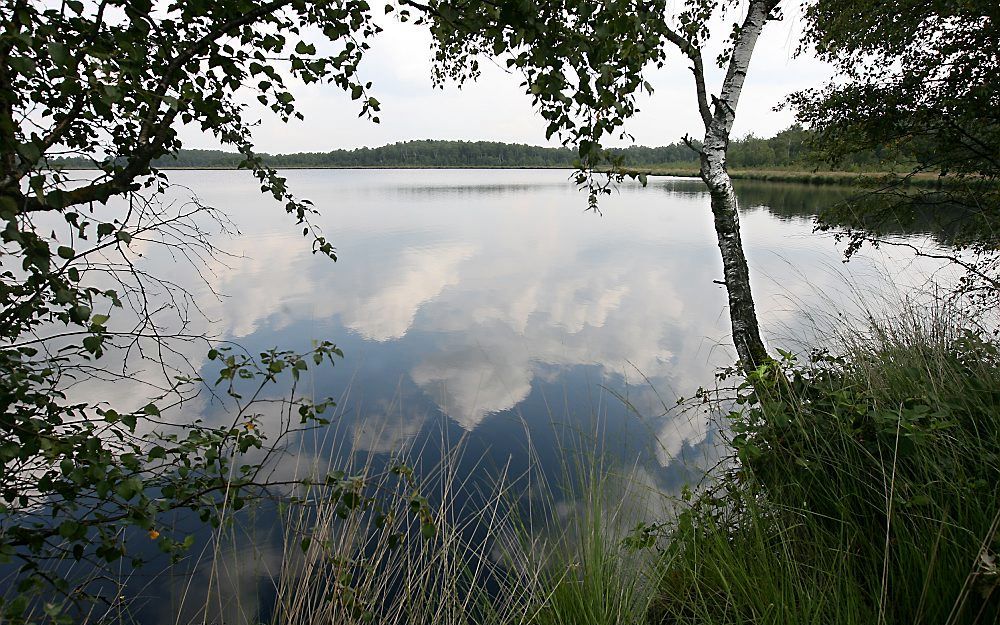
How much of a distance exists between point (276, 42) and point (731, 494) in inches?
131

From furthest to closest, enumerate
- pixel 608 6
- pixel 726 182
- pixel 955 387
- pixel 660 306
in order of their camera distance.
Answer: pixel 660 306 < pixel 726 182 < pixel 955 387 < pixel 608 6

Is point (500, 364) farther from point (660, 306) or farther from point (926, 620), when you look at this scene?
point (926, 620)

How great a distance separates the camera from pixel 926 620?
198cm

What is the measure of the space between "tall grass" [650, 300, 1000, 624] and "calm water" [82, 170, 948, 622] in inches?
29.6

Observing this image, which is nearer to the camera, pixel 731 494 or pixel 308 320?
pixel 731 494

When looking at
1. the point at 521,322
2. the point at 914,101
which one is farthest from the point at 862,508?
the point at 521,322

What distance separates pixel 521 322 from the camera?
9883 millimetres

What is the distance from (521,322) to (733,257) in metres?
6.04

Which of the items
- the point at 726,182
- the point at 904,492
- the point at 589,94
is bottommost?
the point at 904,492

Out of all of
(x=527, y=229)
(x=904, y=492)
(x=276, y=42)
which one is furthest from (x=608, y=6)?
(x=527, y=229)

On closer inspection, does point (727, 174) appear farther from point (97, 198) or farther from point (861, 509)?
point (97, 198)

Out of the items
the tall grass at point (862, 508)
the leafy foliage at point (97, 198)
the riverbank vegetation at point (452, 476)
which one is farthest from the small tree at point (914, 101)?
the leafy foliage at point (97, 198)

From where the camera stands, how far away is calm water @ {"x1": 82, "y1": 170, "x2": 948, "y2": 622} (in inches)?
222

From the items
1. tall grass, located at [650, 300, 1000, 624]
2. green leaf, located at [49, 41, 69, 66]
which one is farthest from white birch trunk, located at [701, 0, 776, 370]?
green leaf, located at [49, 41, 69, 66]
